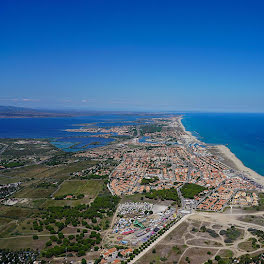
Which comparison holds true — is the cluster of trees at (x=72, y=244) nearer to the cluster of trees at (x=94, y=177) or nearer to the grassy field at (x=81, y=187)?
the grassy field at (x=81, y=187)

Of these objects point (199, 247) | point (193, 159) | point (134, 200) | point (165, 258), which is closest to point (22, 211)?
point (134, 200)

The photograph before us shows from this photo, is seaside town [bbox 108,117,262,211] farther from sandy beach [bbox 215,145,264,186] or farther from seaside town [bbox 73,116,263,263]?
sandy beach [bbox 215,145,264,186]

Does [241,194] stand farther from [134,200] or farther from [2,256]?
[2,256]

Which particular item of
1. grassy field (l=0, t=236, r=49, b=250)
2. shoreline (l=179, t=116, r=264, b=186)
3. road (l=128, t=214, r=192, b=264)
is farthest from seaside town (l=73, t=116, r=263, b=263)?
grassy field (l=0, t=236, r=49, b=250)

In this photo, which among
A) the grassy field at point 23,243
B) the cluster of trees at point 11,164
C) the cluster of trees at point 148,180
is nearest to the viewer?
the grassy field at point 23,243

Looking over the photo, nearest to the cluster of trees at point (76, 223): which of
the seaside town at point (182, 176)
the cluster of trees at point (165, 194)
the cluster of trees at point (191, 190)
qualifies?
the cluster of trees at point (165, 194)

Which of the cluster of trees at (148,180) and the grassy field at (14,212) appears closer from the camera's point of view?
the grassy field at (14,212)
